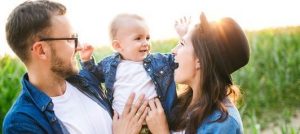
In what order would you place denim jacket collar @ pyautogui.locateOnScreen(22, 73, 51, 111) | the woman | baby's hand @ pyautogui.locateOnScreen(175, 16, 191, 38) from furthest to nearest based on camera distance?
baby's hand @ pyautogui.locateOnScreen(175, 16, 191, 38) → denim jacket collar @ pyautogui.locateOnScreen(22, 73, 51, 111) → the woman

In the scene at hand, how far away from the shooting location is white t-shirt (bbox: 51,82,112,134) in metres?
3.72

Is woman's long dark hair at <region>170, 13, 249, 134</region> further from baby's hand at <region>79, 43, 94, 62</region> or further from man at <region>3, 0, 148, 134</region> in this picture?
baby's hand at <region>79, 43, 94, 62</region>

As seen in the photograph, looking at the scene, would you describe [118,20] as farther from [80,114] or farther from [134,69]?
[80,114]

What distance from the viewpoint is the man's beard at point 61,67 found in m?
3.76

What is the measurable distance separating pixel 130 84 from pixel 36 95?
581mm

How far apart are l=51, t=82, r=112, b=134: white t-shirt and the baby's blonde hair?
0.45m

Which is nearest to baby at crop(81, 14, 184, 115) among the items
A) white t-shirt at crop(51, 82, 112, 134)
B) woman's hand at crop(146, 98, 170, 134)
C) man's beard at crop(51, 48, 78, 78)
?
woman's hand at crop(146, 98, 170, 134)

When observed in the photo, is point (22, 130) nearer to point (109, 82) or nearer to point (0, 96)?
point (109, 82)

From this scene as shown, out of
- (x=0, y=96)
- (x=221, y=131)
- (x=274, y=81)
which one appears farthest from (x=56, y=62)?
(x=274, y=81)

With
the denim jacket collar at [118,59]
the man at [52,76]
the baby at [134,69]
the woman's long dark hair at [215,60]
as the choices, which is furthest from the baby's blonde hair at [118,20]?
the woman's long dark hair at [215,60]

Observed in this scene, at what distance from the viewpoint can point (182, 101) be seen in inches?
155

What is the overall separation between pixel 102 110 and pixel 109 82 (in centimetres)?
25

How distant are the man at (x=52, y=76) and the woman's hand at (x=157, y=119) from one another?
0.17ft

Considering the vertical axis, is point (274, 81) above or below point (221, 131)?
below
